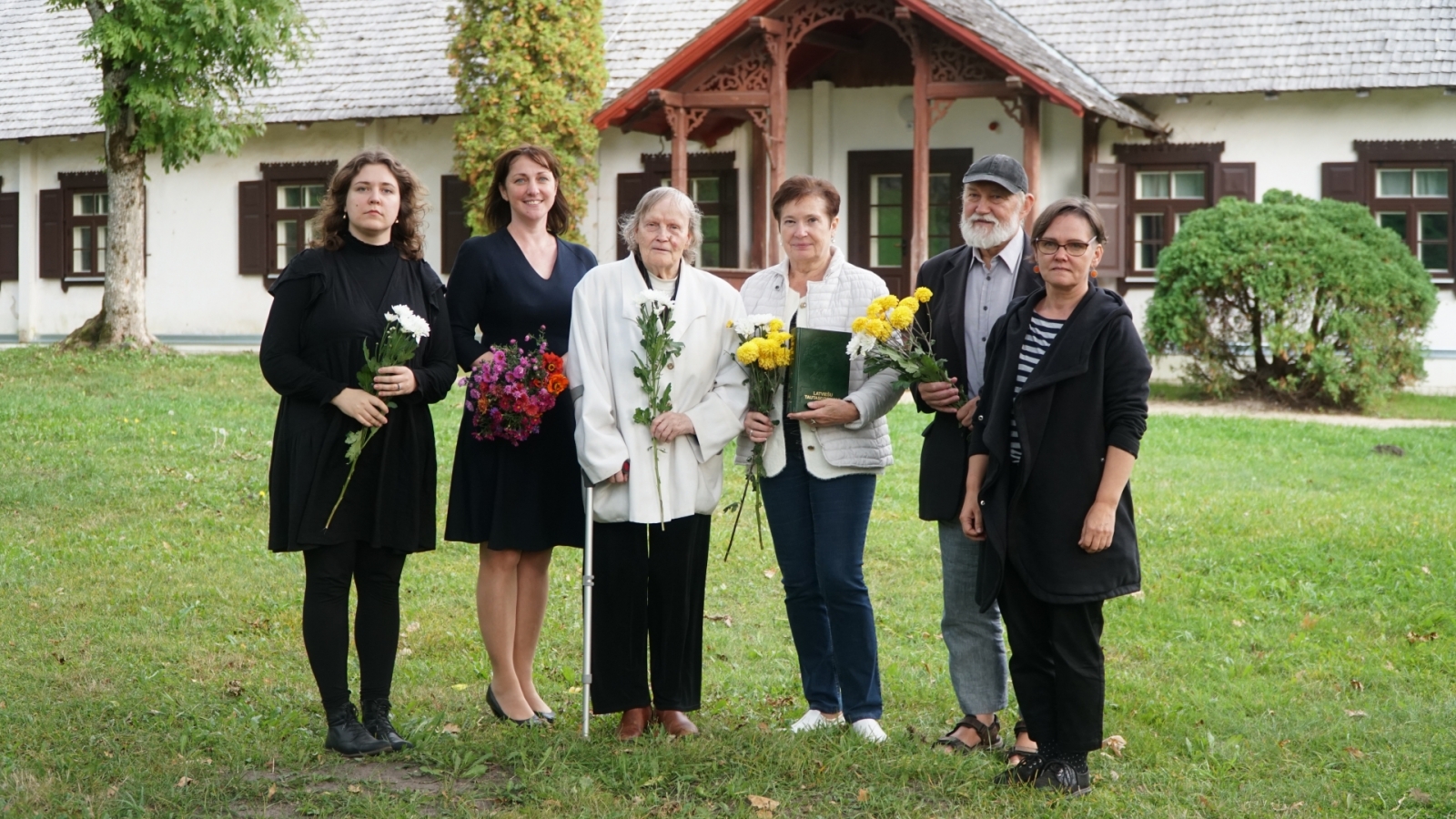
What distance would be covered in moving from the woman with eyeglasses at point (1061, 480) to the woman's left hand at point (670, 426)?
1014 millimetres

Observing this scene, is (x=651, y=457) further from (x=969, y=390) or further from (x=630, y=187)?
(x=630, y=187)

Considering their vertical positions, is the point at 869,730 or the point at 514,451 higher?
the point at 514,451

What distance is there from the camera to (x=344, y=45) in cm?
2119

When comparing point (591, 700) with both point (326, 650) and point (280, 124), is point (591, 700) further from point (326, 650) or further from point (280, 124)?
point (280, 124)

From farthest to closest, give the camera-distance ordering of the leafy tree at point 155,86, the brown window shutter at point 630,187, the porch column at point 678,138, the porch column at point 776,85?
the brown window shutter at point 630,187
the porch column at point 678,138
the porch column at point 776,85
the leafy tree at point 155,86

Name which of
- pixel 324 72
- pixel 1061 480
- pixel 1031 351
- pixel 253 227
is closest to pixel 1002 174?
pixel 1031 351

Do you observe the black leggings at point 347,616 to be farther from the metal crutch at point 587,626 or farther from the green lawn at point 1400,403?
the green lawn at point 1400,403

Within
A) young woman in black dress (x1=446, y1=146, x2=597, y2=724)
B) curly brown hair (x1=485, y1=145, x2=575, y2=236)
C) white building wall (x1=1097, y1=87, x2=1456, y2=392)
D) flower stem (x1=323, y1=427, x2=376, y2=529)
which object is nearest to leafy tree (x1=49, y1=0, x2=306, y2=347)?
white building wall (x1=1097, y1=87, x2=1456, y2=392)

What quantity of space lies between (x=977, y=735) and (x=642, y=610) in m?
1.25

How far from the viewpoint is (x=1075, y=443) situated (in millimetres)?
4438

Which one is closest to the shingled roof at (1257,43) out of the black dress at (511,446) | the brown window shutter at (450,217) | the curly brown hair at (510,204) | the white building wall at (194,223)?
the brown window shutter at (450,217)

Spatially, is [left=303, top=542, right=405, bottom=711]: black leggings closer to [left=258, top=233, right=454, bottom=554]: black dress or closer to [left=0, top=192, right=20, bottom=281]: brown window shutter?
[left=258, top=233, right=454, bottom=554]: black dress

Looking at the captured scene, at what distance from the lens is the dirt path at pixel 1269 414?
43.1 feet

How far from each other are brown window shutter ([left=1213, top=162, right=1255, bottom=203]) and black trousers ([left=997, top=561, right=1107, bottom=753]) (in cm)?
1292
